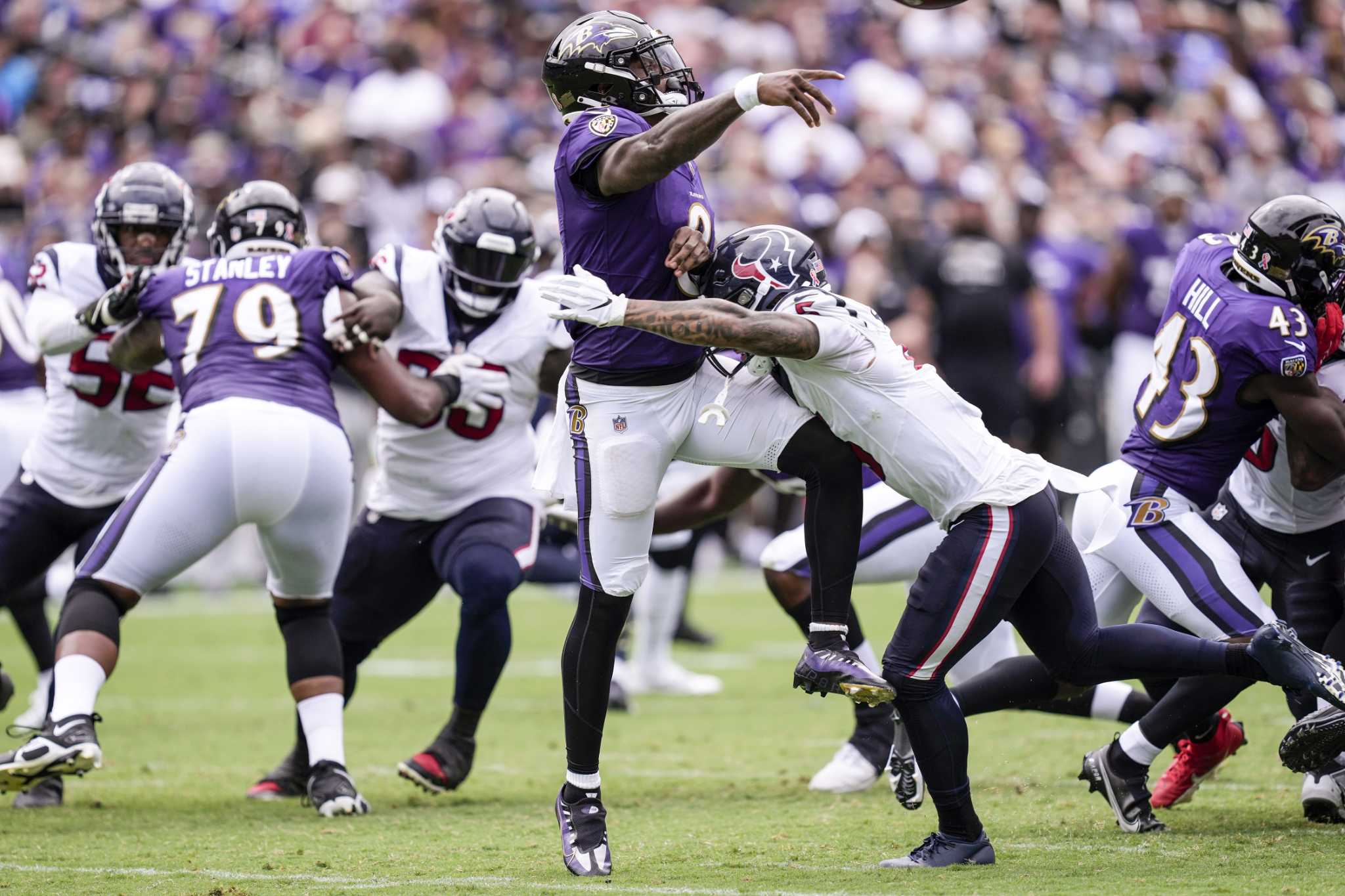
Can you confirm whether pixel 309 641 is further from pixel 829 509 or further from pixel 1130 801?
pixel 1130 801

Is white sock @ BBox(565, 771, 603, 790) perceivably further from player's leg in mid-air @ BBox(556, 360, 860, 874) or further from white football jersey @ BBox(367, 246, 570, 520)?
white football jersey @ BBox(367, 246, 570, 520)

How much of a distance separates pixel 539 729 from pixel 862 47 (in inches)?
394

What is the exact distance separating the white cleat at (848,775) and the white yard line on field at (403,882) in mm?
1759

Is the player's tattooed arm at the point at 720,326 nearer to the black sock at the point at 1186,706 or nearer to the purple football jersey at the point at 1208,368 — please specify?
the purple football jersey at the point at 1208,368

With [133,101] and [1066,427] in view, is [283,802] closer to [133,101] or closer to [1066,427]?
[1066,427]

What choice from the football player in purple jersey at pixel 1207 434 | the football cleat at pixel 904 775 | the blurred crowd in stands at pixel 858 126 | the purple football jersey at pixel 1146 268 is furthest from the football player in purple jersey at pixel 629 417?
the purple football jersey at pixel 1146 268

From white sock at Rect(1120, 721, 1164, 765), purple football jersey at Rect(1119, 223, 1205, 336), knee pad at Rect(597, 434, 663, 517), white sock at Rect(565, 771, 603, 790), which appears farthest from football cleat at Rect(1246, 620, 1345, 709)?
purple football jersey at Rect(1119, 223, 1205, 336)

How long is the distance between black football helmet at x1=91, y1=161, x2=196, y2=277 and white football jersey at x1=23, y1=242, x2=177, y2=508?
0.14 metres

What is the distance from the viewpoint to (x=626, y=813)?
5391 mm

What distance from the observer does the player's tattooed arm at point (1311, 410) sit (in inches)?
184

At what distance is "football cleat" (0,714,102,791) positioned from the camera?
4.73m

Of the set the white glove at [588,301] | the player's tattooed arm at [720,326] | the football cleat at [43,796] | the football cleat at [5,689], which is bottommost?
the football cleat at [43,796]

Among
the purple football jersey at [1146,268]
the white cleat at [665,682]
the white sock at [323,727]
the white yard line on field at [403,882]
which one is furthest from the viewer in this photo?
the purple football jersey at [1146,268]

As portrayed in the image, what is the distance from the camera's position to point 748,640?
1022 cm
